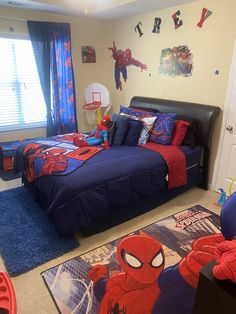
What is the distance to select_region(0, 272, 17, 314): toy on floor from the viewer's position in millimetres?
999

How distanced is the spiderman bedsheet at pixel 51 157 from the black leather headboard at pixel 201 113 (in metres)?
1.19

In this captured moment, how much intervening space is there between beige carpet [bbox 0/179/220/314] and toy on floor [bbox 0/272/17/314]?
1.77 feet

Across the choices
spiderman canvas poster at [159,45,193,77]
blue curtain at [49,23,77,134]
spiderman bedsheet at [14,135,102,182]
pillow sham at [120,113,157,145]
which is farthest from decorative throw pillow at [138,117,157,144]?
blue curtain at [49,23,77,134]

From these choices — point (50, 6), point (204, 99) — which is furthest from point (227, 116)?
point (50, 6)

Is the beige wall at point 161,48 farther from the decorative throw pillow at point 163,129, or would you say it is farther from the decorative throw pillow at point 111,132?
the decorative throw pillow at point 111,132

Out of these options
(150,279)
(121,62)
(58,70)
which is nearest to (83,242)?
(150,279)

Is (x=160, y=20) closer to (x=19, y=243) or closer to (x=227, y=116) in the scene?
(x=227, y=116)

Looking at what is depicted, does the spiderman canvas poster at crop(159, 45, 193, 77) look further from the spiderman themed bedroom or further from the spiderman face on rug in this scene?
the spiderman face on rug

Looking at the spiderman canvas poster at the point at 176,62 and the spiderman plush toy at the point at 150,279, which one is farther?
the spiderman canvas poster at the point at 176,62

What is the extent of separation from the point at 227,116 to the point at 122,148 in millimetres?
1291

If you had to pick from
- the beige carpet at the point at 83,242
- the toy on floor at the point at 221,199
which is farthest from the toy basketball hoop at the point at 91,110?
the toy on floor at the point at 221,199

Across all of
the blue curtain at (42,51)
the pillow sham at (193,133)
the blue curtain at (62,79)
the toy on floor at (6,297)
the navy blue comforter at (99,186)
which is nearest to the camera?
the toy on floor at (6,297)

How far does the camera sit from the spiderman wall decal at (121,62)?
385 centimetres

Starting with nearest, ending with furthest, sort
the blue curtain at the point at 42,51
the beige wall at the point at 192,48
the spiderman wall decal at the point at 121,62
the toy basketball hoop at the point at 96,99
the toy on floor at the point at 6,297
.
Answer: the toy on floor at the point at 6,297 → the beige wall at the point at 192,48 → the blue curtain at the point at 42,51 → the spiderman wall decal at the point at 121,62 → the toy basketball hoop at the point at 96,99
